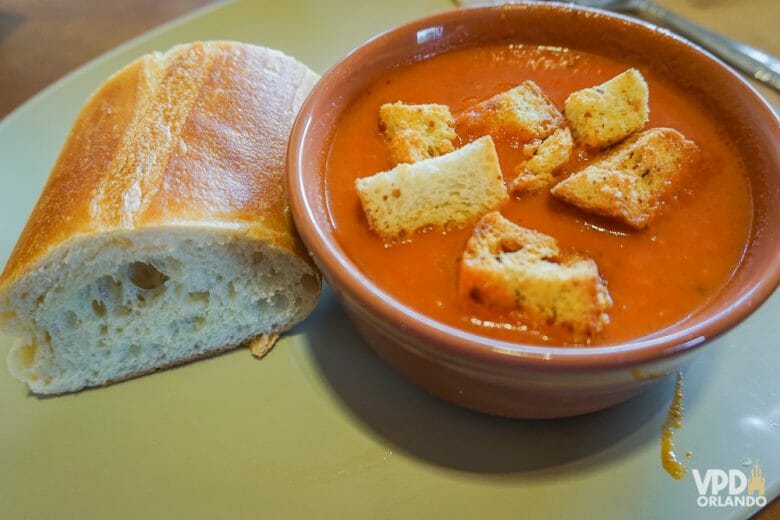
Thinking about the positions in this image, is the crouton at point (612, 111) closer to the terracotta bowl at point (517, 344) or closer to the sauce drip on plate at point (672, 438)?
the terracotta bowl at point (517, 344)

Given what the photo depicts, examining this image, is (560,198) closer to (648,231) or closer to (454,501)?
(648,231)

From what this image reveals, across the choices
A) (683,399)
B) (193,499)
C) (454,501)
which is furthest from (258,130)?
(683,399)

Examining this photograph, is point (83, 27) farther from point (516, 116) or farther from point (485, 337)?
point (485, 337)

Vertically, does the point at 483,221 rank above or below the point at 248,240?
above

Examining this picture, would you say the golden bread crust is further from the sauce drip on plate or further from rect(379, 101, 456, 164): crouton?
the sauce drip on plate

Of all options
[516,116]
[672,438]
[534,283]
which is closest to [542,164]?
[516,116]

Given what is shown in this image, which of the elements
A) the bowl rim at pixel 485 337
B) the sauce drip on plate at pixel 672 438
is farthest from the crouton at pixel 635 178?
the sauce drip on plate at pixel 672 438
